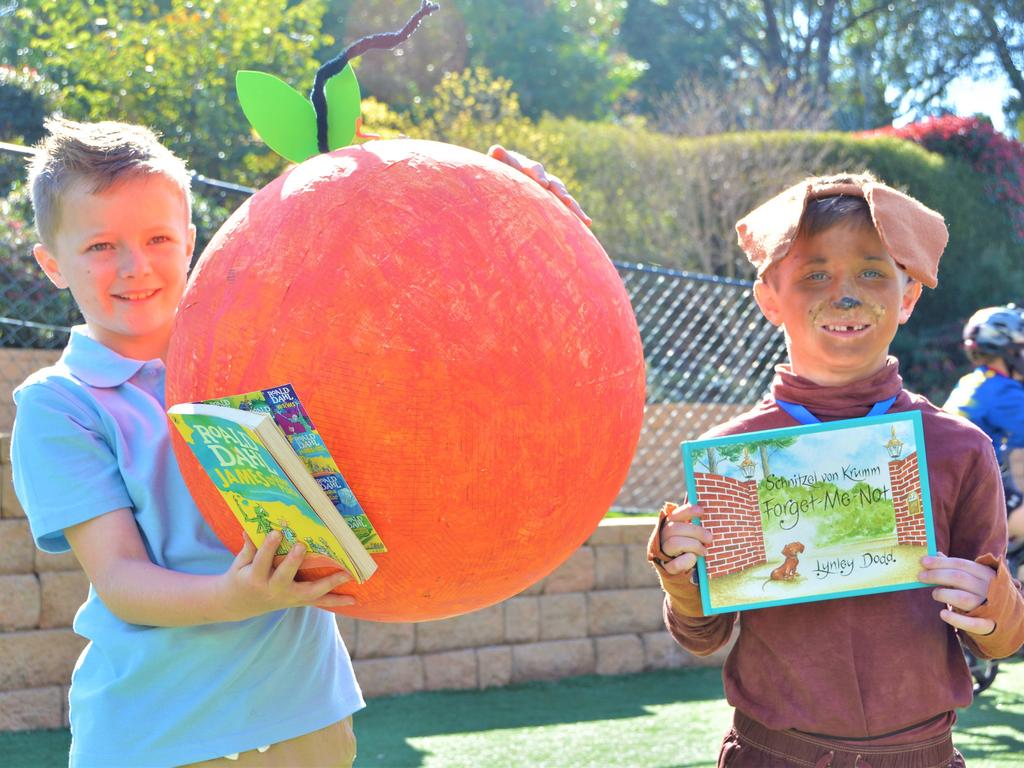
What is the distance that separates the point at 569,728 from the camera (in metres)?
5.31

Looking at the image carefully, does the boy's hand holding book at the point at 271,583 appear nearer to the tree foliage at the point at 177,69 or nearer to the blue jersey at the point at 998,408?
the blue jersey at the point at 998,408

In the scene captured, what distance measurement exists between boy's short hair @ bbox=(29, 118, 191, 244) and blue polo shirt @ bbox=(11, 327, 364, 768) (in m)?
0.30

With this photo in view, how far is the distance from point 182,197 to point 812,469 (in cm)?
139

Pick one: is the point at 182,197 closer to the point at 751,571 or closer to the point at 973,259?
the point at 751,571

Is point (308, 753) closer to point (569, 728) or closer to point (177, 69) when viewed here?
point (569, 728)

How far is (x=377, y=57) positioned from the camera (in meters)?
24.8

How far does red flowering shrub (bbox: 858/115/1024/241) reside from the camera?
16297 mm

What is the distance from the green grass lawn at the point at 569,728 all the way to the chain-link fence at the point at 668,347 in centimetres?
173

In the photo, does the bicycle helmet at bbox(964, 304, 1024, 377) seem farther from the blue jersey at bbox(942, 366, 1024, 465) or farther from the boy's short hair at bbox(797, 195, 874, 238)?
the boy's short hair at bbox(797, 195, 874, 238)

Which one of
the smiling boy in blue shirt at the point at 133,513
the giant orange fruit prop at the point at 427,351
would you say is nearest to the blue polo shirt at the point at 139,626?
the smiling boy in blue shirt at the point at 133,513

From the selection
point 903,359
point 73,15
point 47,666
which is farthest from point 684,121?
point 47,666

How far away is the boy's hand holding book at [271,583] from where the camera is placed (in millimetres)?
1905

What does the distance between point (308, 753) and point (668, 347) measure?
5.89 meters

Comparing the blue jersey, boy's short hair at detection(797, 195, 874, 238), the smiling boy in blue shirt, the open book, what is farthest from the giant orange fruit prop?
the blue jersey
